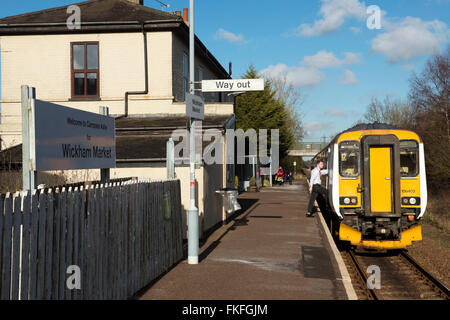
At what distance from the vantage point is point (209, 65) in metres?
25.6

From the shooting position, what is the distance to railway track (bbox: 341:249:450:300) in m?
8.22

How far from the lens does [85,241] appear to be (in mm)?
5500

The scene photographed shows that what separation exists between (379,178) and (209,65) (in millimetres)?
16216

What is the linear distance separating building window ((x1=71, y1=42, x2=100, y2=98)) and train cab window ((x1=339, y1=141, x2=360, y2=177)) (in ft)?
37.1

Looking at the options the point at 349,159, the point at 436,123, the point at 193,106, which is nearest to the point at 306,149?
the point at 436,123

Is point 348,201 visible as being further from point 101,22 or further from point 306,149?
point 306,149

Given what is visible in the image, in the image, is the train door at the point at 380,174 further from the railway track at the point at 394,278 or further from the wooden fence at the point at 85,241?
the wooden fence at the point at 85,241

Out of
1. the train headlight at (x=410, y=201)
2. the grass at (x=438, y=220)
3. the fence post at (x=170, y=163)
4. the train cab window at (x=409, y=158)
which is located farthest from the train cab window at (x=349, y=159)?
the grass at (x=438, y=220)

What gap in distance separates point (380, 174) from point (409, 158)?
2.78 ft

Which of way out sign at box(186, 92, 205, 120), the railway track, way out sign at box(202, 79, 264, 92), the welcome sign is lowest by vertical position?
the railway track

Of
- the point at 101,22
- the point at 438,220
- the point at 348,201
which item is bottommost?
the point at 438,220

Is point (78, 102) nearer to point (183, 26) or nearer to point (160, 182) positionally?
point (183, 26)

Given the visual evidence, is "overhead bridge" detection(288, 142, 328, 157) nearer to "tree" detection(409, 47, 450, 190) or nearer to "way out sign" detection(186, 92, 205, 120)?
"tree" detection(409, 47, 450, 190)

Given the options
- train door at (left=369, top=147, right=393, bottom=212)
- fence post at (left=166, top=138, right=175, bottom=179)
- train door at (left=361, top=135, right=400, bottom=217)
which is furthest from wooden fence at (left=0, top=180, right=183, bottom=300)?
train door at (left=369, top=147, right=393, bottom=212)
